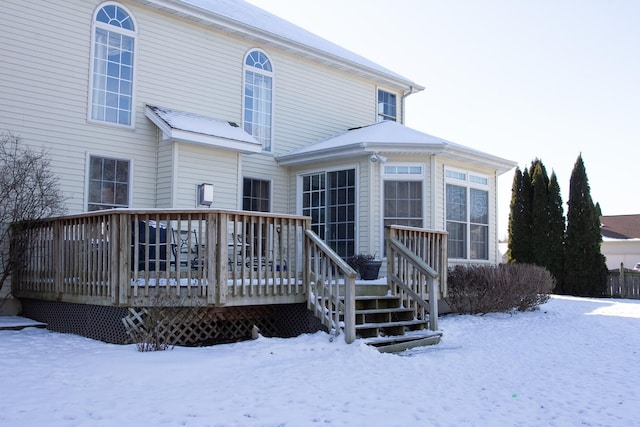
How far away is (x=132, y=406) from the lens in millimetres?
5148

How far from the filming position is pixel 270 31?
13914 mm

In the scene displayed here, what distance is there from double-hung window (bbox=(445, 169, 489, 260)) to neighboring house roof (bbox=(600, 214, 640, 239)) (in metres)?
25.9

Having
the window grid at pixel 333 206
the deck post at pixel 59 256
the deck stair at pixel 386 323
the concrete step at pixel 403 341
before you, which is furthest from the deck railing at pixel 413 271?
the deck post at pixel 59 256

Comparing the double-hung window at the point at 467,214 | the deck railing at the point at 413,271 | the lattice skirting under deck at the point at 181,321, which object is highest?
the double-hung window at the point at 467,214

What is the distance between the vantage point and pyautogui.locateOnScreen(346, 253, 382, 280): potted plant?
12.2m

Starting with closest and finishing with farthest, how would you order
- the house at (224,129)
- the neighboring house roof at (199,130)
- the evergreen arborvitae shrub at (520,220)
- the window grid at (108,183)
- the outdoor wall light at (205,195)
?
1. the house at (224,129)
2. the window grid at (108,183)
3. the neighboring house roof at (199,130)
4. the outdoor wall light at (205,195)
5. the evergreen arborvitae shrub at (520,220)

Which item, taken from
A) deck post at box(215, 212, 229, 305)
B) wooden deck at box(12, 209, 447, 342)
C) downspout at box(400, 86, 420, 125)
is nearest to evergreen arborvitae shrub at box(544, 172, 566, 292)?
downspout at box(400, 86, 420, 125)

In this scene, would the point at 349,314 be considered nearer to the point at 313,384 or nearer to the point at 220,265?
the point at 220,265

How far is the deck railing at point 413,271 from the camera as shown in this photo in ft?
31.6

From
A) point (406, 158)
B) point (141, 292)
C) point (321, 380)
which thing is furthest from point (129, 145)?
point (321, 380)

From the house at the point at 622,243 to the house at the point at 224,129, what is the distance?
25.4 m

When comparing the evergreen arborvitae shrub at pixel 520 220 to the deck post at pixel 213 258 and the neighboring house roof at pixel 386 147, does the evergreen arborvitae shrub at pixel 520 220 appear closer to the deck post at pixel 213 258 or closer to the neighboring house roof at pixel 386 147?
the neighboring house roof at pixel 386 147

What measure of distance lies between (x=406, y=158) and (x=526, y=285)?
3616 mm

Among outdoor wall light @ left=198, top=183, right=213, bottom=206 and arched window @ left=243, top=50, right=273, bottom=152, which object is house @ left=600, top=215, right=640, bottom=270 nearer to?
arched window @ left=243, top=50, right=273, bottom=152
